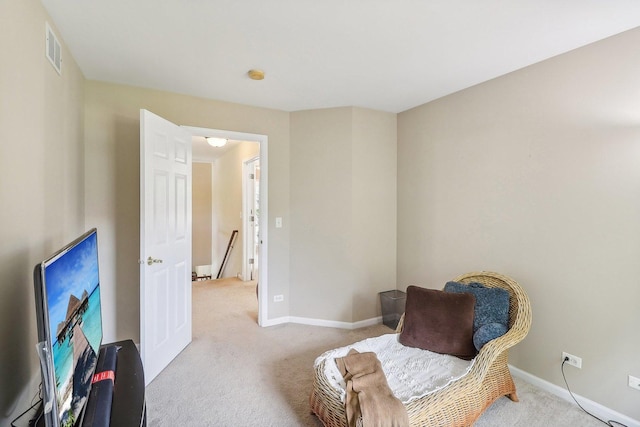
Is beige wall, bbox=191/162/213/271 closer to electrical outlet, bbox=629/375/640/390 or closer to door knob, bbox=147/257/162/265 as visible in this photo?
door knob, bbox=147/257/162/265

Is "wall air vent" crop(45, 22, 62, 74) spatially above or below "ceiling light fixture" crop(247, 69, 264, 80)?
below

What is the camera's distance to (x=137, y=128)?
268 centimetres

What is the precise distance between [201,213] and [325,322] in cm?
454

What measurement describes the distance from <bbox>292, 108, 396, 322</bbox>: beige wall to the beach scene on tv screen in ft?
7.11

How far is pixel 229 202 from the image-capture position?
5.93 m

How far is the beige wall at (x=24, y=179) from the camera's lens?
1177 mm

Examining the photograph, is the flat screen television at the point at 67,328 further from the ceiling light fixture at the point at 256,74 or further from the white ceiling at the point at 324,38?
the ceiling light fixture at the point at 256,74

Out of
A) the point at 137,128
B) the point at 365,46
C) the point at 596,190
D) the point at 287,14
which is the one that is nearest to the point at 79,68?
the point at 137,128

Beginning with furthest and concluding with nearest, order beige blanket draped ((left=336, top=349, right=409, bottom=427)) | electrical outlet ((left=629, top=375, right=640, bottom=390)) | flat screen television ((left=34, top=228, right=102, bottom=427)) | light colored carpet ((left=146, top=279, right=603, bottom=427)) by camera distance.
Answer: light colored carpet ((left=146, top=279, right=603, bottom=427))
electrical outlet ((left=629, top=375, right=640, bottom=390))
beige blanket draped ((left=336, top=349, right=409, bottom=427))
flat screen television ((left=34, top=228, right=102, bottom=427))

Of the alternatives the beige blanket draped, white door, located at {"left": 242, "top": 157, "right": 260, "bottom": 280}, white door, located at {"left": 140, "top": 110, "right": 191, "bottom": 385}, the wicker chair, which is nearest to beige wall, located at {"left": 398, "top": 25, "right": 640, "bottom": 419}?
the wicker chair

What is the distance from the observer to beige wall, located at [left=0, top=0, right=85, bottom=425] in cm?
118

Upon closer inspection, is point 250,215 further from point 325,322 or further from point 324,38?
point 324,38

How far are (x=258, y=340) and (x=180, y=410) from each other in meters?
1.06

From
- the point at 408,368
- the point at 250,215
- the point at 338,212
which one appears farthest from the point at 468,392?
the point at 250,215
